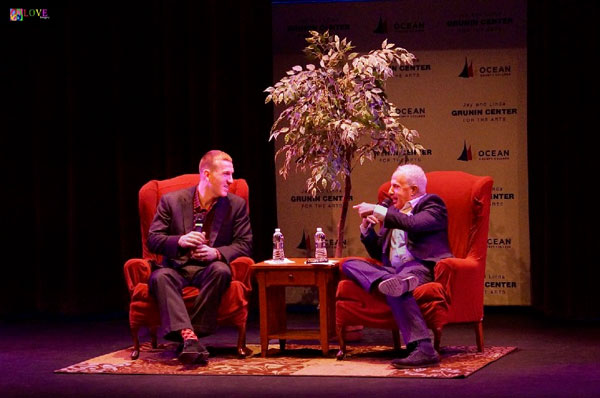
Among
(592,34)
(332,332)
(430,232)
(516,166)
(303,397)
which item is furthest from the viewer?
(516,166)

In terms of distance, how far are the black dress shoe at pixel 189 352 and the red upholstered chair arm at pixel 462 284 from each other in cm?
139

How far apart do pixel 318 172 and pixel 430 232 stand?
0.96 metres

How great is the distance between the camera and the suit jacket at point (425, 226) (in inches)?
219

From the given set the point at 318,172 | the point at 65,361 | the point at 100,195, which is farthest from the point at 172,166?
the point at 65,361

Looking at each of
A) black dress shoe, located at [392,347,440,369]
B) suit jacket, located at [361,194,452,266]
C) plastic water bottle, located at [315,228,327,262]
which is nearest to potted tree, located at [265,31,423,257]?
plastic water bottle, located at [315,228,327,262]

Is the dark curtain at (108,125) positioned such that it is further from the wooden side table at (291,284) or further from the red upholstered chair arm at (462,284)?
the red upholstered chair arm at (462,284)

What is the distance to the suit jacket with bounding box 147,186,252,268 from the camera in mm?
5906

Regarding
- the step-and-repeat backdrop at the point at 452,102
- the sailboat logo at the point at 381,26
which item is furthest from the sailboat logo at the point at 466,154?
the sailboat logo at the point at 381,26

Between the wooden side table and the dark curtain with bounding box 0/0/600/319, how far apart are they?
6.36ft

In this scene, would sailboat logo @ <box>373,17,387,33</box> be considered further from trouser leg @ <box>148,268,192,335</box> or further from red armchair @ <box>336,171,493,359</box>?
trouser leg @ <box>148,268,192,335</box>

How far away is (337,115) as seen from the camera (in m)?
6.18

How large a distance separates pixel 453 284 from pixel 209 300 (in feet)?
4.51

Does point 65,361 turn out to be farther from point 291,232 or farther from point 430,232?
point 291,232

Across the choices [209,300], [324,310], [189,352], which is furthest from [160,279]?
[324,310]
